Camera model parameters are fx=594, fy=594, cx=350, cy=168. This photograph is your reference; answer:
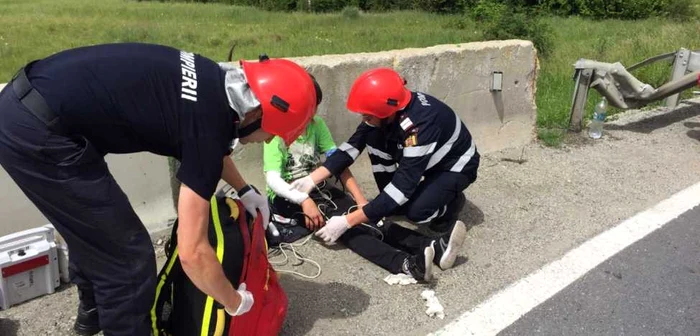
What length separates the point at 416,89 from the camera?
4801 millimetres

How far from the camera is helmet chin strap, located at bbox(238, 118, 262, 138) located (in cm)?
222

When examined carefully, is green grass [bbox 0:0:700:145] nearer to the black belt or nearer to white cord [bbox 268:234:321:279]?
white cord [bbox 268:234:321:279]

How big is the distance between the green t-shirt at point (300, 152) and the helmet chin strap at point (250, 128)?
1.48 metres

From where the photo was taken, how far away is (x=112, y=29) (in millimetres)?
16219

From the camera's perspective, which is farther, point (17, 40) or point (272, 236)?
point (17, 40)

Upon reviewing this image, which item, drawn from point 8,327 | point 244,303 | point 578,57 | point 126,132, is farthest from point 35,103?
point 578,57

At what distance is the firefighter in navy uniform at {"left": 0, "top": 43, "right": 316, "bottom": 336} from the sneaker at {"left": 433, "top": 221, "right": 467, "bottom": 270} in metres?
1.46

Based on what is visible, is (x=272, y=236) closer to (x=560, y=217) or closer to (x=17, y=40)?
(x=560, y=217)

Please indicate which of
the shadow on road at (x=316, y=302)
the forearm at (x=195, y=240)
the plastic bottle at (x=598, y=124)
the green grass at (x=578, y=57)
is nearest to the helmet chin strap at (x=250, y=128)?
the forearm at (x=195, y=240)

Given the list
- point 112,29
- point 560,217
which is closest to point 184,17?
point 112,29

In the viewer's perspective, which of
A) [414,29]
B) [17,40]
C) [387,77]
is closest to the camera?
[387,77]

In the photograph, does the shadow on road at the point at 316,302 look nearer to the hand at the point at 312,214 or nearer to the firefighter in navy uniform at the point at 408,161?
the firefighter in navy uniform at the point at 408,161

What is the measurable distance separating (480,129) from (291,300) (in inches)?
113

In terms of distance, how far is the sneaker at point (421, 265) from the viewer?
10.7 ft
